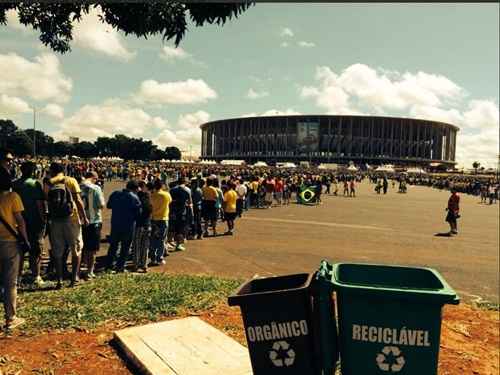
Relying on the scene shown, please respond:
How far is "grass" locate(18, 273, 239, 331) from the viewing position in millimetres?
5996

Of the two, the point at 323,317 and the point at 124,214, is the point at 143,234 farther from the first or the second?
the point at 323,317

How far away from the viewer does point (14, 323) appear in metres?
5.62

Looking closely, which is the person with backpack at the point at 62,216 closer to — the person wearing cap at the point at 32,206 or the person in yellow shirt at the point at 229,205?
the person wearing cap at the point at 32,206

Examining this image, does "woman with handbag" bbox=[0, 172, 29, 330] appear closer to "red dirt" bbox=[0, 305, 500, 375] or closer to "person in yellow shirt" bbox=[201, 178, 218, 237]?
"red dirt" bbox=[0, 305, 500, 375]

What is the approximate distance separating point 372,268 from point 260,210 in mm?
19447

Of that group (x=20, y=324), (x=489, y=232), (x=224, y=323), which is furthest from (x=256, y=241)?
(x=489, y=232)

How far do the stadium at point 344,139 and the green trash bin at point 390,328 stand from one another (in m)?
136

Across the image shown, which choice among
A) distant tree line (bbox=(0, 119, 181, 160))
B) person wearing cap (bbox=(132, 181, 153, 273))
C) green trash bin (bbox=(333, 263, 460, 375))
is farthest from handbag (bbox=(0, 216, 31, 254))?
distant tree line (bbox=(0, 119, 181, 160))

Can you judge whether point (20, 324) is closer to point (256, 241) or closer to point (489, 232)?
point (256, 241)

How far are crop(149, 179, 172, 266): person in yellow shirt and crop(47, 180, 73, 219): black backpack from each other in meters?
2.48

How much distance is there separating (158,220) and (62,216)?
2.69 meters

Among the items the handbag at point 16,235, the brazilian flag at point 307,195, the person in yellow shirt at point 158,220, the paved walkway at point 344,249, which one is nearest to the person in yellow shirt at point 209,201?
the paved walkway at point 344,249

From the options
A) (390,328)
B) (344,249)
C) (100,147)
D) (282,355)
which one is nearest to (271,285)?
(282,355)

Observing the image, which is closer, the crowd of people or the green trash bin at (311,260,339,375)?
the green trash bin at (311,260,339,375)
